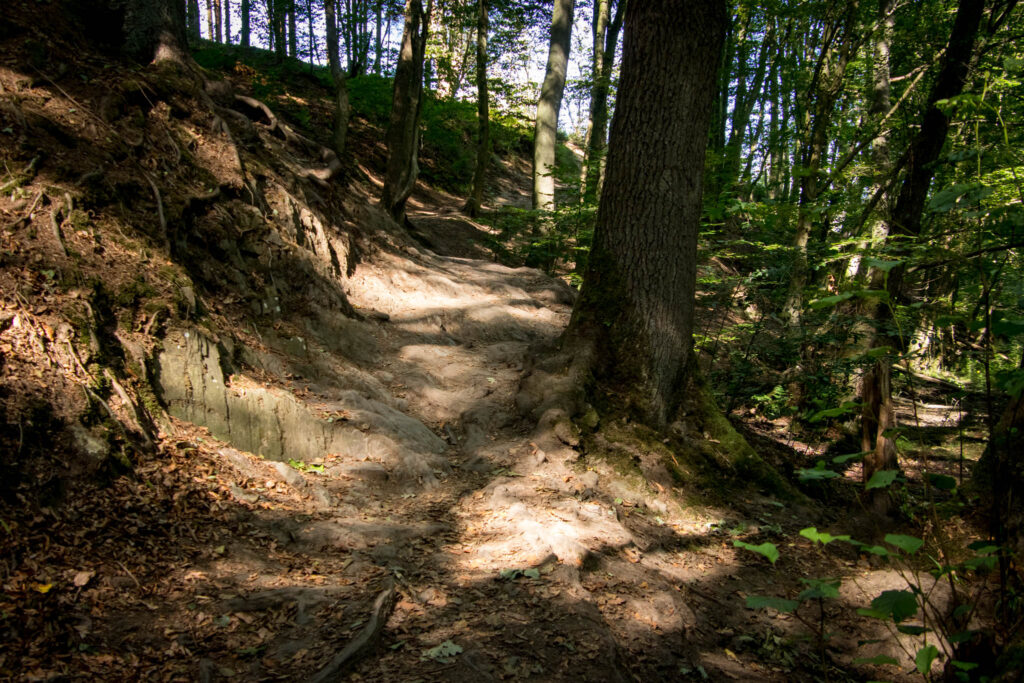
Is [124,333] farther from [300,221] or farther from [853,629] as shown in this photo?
[853,629]

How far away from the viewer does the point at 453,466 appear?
17.1 feet

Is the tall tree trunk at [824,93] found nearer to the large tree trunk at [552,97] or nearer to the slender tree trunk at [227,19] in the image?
the large tree trunk at [552,97]

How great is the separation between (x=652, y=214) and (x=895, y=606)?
4.16 m

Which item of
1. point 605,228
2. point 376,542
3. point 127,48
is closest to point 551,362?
point 605,228

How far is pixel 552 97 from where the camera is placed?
1234 cm

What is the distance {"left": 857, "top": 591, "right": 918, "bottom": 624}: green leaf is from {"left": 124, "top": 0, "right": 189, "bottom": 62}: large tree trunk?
8319 mm

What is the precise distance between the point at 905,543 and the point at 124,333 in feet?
15.3

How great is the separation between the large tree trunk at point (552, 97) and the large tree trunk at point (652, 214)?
6.81 m

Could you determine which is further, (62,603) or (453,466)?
(453,466)

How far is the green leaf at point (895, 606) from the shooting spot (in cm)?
176

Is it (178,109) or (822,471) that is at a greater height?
(178,109)

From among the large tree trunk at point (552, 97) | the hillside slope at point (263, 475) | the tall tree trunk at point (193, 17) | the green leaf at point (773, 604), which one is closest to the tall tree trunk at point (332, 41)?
the large tree trunk at point (552, 97)

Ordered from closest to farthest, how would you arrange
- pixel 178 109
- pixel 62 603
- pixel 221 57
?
pixel 62 603 < pixel 178 109 < pixel 221 57

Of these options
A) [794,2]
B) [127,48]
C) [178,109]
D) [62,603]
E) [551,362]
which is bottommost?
[62,603]
